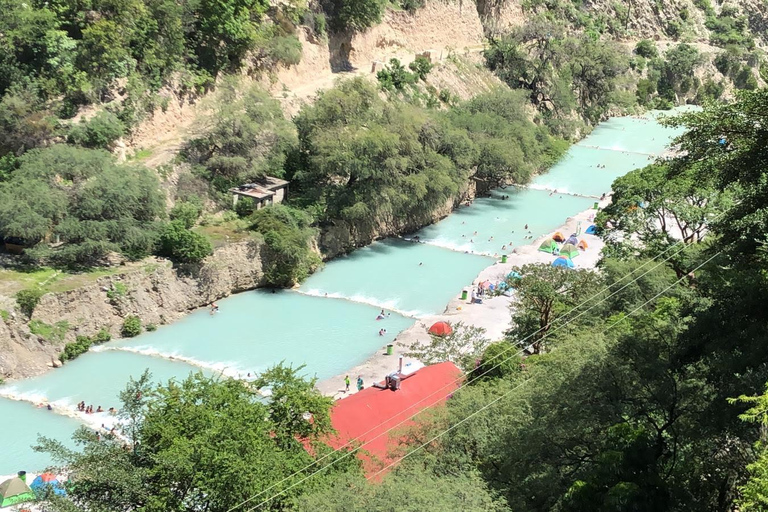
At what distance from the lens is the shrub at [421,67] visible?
212 ft

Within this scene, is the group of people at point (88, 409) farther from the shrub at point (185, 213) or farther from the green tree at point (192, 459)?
the shrub at point (185, 213)

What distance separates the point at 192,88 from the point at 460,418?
34095 mm

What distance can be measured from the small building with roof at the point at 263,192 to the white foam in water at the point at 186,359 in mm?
11375

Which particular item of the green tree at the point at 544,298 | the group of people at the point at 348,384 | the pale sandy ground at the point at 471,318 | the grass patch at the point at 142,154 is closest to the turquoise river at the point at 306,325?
the pale sandy ground at the point at 471,318

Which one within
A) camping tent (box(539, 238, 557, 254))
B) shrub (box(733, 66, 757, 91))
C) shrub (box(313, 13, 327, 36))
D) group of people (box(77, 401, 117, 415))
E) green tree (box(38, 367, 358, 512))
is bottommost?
shrub (box(733, 66, 757, 91))

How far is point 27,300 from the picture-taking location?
104ft

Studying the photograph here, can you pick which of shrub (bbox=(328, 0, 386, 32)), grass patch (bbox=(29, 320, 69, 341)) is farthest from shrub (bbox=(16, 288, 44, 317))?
shrub (bbox=(328, 0, 386, 32))

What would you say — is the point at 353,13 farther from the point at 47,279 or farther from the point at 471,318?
the point at 47,279

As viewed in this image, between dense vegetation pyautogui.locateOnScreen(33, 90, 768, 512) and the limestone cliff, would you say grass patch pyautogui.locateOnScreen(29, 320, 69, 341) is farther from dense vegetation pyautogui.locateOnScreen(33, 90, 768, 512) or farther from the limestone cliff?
dense vegetation pyautogui.locateOnScreen(33, 90, 768, 512)

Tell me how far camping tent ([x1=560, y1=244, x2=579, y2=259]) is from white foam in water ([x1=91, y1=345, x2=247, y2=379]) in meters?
21.0

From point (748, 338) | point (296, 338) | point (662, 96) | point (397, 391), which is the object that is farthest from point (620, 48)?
point (748, 338)

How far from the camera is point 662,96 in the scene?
320 ft

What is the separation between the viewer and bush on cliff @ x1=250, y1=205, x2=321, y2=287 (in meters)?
40.3

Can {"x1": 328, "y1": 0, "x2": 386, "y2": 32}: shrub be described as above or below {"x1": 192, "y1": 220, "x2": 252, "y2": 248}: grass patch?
above
